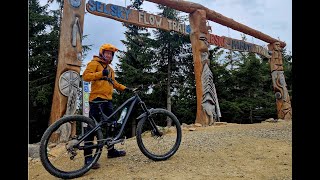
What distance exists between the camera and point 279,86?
416 inches

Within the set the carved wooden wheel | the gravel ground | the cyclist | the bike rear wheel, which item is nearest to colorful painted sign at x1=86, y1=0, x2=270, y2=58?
the carved wooden wheel

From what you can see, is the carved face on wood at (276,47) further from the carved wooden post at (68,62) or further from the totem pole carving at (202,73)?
the carved wooden post at (68,62)

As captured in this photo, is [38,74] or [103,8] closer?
[103,8]

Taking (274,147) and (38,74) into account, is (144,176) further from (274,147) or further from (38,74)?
(38,74)

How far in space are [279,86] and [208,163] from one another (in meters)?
8.43

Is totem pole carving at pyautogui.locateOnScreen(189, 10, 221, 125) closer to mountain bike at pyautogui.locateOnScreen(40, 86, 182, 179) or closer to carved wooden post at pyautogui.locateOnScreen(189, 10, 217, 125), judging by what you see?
carved wooden post at pyautogui.locateOnScreen(189, 10, 217, 125)

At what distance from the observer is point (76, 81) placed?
201 inches

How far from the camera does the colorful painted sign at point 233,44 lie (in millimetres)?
8867

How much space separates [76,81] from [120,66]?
781 centimetres

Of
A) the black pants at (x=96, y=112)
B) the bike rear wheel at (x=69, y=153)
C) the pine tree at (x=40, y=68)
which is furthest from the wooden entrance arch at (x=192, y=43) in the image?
the pine tree at (x=40, y=68)

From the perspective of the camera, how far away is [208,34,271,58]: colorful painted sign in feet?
29.1

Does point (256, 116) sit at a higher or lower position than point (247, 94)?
lower

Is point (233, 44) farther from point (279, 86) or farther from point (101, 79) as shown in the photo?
point (101, 79)
